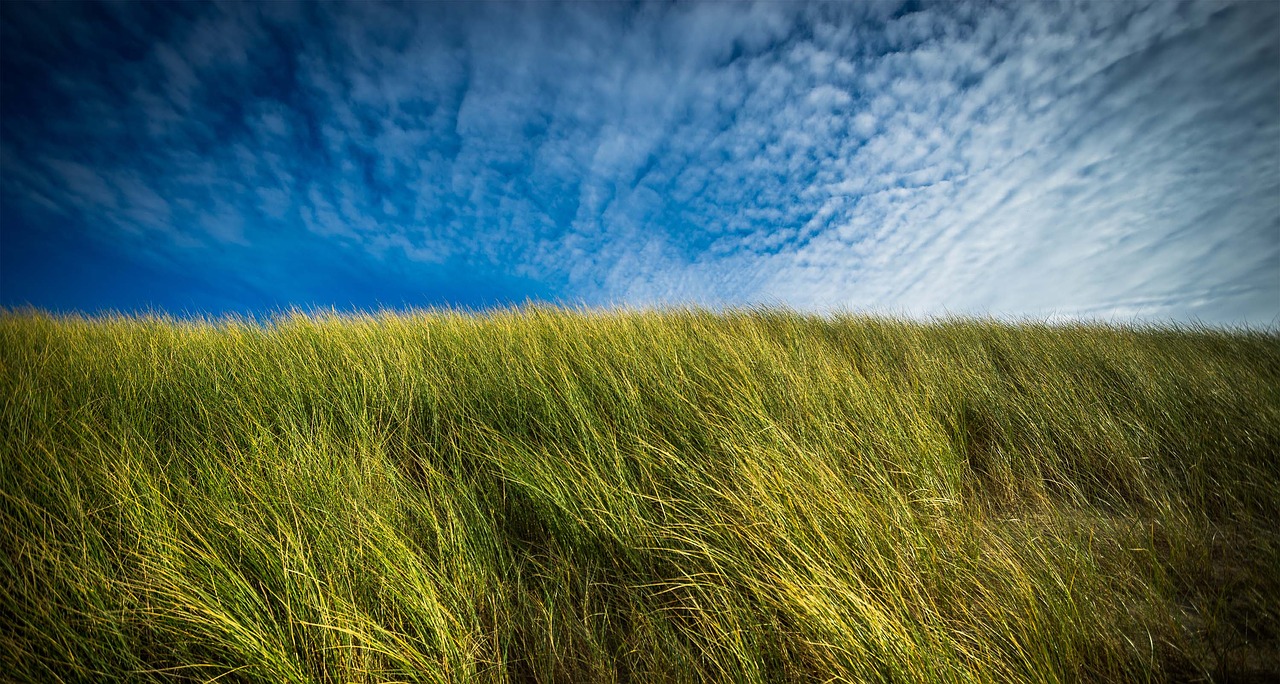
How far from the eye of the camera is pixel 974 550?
6.35ft

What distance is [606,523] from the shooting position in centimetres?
204

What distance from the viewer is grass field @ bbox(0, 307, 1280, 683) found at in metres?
1.49

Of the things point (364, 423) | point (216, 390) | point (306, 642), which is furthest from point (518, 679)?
point (216, 390)

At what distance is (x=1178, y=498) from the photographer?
270cm

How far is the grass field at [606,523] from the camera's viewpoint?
1493mm

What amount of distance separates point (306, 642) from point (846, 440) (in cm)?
269

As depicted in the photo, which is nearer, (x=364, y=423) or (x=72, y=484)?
(x=72, y=484)

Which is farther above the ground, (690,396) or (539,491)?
(690,396)

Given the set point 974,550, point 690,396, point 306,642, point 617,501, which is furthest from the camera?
point 690,396

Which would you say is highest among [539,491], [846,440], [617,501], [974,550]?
[539,491]

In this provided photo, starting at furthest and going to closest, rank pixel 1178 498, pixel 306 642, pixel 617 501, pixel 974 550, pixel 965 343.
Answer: pixel 965 343 → pixel 1178 498 → pixel 617 501 → pixel 974 550 → pixel 306 642

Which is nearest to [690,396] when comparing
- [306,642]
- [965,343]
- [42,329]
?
[306,642]

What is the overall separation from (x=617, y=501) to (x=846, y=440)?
1.51 metres

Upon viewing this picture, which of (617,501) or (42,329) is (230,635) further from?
(42,329)
